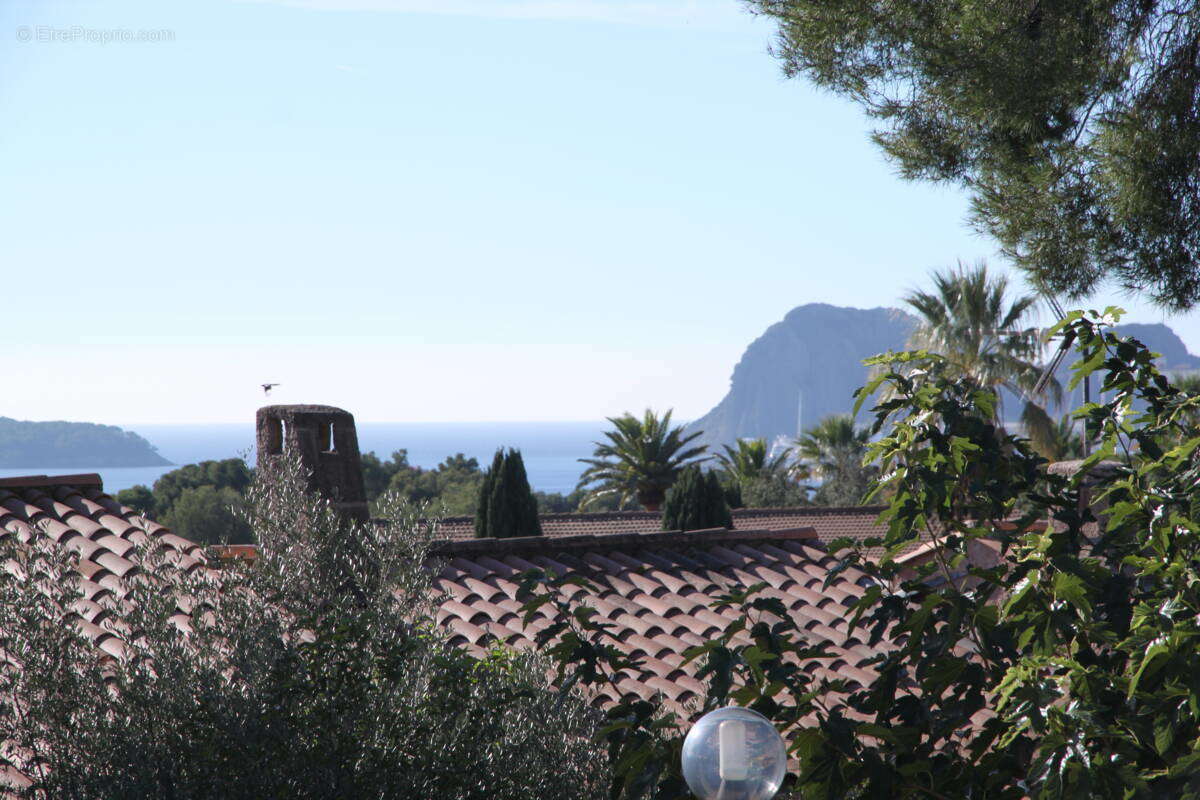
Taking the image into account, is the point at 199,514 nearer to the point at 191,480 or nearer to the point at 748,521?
the point at 191,480

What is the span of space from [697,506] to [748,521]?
26.9ft

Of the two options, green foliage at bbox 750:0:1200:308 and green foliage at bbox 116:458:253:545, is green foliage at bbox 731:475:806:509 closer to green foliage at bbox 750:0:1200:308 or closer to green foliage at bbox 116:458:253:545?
green foliage at bbox 116:458:253:545

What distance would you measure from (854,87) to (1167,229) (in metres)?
2.51

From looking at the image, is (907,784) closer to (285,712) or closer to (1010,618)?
(1010,618)

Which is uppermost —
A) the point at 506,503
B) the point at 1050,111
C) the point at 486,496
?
the point at 1050,111

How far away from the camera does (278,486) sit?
15.2 feet

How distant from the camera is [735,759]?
2.64m

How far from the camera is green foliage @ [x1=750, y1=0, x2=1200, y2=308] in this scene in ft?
24.2

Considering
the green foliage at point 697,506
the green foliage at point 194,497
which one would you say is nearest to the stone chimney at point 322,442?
the green foliage at point 697,506

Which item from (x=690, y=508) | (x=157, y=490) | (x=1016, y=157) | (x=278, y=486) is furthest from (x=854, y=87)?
(x=157, y=490)

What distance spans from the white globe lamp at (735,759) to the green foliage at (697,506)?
1732 centimetres

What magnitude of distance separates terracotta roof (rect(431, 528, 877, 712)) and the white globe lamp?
3.35 m

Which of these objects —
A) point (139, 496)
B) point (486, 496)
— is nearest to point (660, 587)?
point (486, 496)

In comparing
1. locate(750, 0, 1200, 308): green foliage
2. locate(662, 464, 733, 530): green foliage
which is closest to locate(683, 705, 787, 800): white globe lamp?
locate(750, 0, 1200, 308): green foliage
